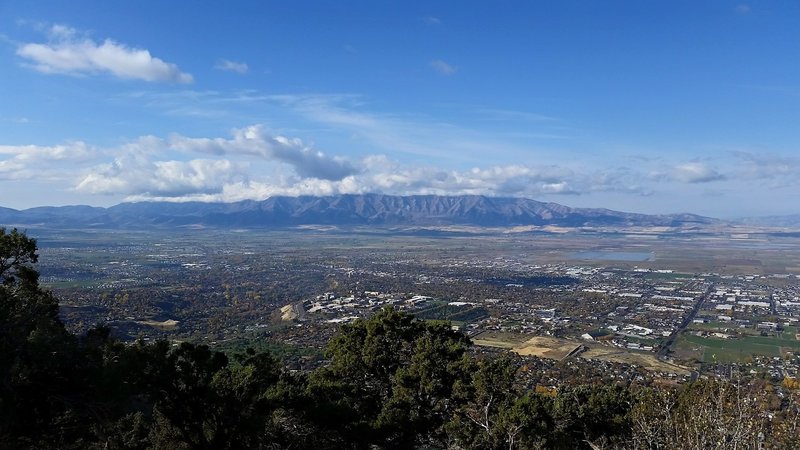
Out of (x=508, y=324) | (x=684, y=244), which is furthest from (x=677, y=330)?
(x=684, y=244)

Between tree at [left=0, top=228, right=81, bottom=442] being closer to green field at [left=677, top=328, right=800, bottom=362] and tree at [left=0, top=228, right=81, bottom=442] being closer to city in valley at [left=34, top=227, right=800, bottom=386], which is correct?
city in valley at [left=34, top=227, right=800, bottom=386]

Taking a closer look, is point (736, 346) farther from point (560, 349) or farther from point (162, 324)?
point (162, 324)

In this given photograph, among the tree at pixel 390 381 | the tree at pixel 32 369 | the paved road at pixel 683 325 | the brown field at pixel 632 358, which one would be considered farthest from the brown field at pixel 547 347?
the tree at pixel 32 369

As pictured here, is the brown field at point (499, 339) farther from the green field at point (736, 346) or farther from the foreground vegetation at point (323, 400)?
the foreground vegetation at point (323, 400)

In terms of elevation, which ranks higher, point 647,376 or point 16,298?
point 16,298

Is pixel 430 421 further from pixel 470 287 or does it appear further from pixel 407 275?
pixel 407 275

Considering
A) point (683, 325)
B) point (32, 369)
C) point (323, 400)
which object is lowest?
point (683, 325)

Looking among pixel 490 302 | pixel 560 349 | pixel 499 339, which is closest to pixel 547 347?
pixel 560 349
